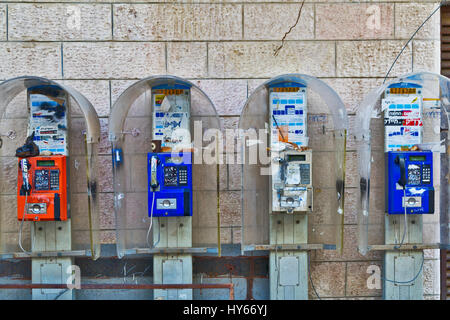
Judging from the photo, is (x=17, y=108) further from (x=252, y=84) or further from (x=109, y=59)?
(x=252, y=84)

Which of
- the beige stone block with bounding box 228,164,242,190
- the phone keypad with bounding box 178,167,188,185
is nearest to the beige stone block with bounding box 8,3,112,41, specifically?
the phone keypad with bounding box 178,167,188,185

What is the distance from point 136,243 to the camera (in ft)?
10.4

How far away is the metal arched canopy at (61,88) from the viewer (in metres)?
2.91

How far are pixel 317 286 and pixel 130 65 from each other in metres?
2.67

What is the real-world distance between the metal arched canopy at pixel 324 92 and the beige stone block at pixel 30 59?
5.91 ft

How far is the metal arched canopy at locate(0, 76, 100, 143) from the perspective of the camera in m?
2.91

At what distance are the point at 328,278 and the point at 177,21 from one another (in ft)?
9.03

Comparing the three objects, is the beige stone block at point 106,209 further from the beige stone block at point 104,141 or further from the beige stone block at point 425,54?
the beige stone block at point 425,54

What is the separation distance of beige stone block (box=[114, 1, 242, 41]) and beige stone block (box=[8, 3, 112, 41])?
146 mm

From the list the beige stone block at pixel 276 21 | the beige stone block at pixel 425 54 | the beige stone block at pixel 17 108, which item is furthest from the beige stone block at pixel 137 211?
the beige stone block at pixel 425 54

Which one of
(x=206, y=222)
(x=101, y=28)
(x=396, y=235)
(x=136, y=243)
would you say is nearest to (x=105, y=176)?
(x=136, y=243)

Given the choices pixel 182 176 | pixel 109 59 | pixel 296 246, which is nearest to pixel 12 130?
pixel 109 59

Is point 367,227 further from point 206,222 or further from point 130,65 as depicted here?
point 130,65

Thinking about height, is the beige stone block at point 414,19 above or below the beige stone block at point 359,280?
above
